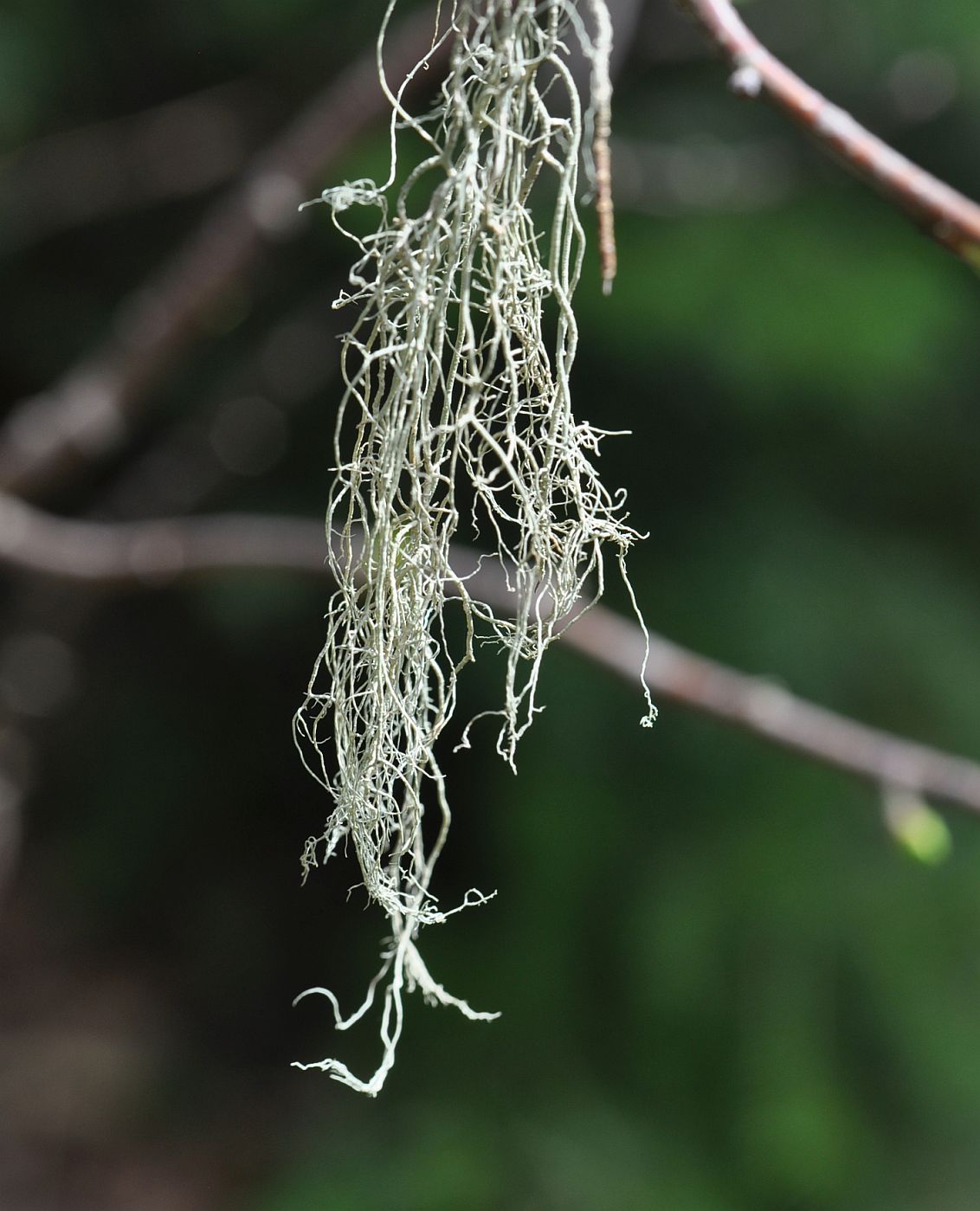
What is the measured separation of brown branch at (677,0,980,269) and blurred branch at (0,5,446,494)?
671 millimetres

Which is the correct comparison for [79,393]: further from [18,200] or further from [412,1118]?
[412,1118]

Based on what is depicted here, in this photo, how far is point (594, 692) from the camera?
4.68ft

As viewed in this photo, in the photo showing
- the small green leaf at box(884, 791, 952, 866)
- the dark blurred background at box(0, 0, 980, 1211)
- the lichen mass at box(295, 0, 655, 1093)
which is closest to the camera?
the lichen mass at box(295, 0, 655, 1093)

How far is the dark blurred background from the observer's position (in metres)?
1.30

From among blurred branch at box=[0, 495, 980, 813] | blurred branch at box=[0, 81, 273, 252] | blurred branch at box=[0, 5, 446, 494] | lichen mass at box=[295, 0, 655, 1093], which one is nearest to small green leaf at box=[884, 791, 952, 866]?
blurred branch at box=[0, 495, 980, 813]

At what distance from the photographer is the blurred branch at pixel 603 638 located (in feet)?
2.57

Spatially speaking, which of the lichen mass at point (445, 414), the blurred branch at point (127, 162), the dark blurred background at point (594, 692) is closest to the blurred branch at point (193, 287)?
the dark blurred background at point (594, 692)

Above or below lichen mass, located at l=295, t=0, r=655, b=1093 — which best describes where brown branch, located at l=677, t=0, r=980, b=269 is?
above

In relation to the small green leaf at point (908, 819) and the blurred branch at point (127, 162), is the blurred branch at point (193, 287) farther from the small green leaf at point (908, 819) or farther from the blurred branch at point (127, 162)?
the small green leaf at point (908, 819)

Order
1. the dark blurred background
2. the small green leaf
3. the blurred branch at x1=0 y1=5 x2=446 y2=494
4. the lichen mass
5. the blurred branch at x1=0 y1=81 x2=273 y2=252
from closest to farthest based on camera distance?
the lichen mass < the small green leaf < the blurred branch at x1=0 y1=5 x2=446 y2=494 < the dark blurred background < the blurred branch at x1=0 y1=81 x2=273 y2=252

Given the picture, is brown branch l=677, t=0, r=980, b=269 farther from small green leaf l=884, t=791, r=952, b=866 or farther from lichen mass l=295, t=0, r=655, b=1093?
small green leaf l=884, t=791, r=952, b=866

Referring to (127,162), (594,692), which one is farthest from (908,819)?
(127,162)

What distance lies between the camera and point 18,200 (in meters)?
1.53

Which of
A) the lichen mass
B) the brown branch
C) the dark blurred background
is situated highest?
the brown branch
